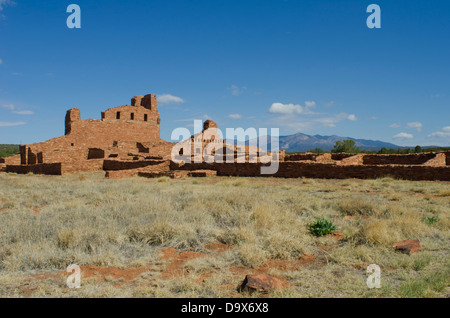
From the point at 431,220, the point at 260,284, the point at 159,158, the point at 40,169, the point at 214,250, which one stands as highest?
the point at 159,158

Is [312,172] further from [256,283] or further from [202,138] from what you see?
[202,138]

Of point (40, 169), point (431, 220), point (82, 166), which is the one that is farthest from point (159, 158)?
point (431, 220)

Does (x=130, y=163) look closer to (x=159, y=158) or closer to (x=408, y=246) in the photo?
(x=159, y=158)

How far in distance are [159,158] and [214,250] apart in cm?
1992

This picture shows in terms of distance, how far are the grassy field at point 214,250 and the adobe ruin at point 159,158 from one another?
7509 millimetres

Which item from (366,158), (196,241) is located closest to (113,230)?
(196,241)

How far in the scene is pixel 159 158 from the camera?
24.2 meters

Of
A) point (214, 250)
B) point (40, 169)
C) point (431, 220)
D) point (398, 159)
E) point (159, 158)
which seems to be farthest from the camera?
point (159, 158)

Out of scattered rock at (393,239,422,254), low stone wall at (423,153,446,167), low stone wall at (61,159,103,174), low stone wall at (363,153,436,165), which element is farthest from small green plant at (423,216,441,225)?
low stone wall at (61,159,103,174)

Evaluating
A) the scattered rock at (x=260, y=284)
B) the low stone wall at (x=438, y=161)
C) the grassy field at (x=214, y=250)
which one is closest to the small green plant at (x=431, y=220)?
the grassy field at (x=214, y=250)

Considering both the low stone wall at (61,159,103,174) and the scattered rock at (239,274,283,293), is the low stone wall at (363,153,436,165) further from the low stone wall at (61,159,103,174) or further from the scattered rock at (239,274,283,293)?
the scattered rock at (239,274,283,293)

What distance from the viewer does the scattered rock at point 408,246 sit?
4.54 metres

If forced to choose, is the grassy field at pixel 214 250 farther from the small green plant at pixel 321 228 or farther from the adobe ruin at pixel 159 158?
the adobe ruin at pixel 159 158
